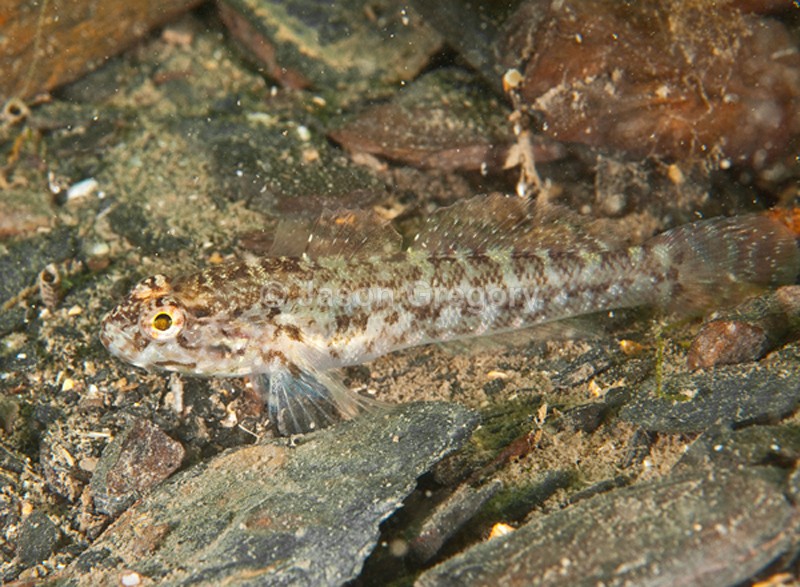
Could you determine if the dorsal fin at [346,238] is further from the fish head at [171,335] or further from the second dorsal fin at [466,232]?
the fish head at [171,335]

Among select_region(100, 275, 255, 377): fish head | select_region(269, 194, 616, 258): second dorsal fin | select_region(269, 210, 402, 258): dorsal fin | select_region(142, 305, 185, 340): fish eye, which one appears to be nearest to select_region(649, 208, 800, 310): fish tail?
select_region(269, 194, 616, 258): second dorsal fin

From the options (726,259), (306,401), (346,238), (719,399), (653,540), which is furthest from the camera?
(346,238)

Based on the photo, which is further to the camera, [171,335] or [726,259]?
[726,259]

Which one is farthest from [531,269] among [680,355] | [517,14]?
[517,14]

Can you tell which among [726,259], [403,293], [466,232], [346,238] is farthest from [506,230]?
[726,259]

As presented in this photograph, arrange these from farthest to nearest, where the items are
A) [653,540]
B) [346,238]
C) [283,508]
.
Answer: [346,238] < [283,508] < [653,540]

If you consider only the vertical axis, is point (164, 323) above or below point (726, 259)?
below

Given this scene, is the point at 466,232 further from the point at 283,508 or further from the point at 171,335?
the point at 283,508

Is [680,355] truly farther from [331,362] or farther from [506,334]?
[331,362]
